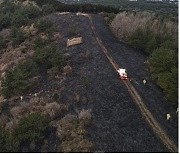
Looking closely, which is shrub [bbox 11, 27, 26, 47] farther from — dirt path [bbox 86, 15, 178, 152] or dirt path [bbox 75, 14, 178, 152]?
dirt path [bbox 86, 15, 178, 152]

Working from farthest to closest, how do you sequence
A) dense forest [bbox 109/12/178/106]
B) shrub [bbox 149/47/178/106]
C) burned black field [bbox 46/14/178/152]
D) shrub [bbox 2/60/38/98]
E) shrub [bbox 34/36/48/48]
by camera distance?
shrub [bbox 34/36/48/48] → shrub [bbox 2/60/38/98] → dense forest [bbox 109/12/178/106] → shrub [bbox 149/47/178/106] → burned black field [bbox 46/14/178/152]

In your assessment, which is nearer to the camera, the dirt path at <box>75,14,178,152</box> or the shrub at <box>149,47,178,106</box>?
the dirt path at <box>75,14,178,152</box>

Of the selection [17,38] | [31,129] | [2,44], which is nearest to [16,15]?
[2,44]

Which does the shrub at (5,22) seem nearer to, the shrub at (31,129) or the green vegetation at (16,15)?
the green vegetation at (16,15)

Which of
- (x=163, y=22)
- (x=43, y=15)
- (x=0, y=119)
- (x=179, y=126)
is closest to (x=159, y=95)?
(x=179, y=126)

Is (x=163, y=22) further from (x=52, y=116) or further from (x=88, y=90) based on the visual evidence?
(x=52, y=116)

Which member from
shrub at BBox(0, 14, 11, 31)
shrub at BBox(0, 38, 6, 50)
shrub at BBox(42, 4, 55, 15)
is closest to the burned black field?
shrub at BBox(0, 38, 6, 50)
